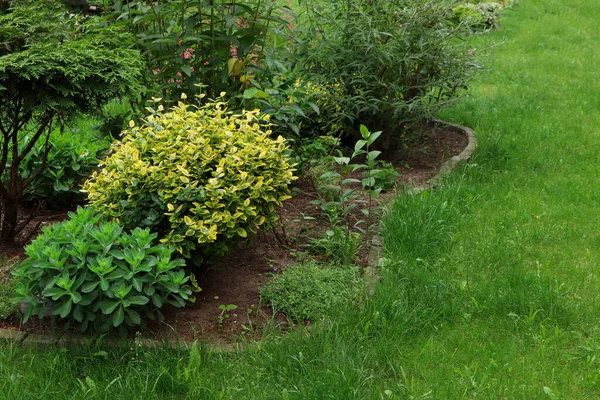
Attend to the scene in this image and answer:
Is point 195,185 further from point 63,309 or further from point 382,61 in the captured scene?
point 382,61

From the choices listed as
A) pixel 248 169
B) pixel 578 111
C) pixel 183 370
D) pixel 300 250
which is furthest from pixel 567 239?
pixel 578 111

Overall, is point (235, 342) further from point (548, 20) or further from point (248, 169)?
point (548, 20)

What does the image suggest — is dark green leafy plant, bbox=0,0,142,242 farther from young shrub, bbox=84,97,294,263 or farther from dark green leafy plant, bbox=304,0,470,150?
dark green leafy plant, bbox=304,0,470,150

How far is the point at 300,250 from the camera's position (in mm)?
4594

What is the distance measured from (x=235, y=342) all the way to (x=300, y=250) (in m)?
1.16

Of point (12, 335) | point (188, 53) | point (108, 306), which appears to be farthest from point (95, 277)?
point (188, 53)

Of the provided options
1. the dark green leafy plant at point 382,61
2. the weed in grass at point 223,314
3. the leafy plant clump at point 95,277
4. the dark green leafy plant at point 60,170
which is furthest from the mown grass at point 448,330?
the dark green leafy plant at point 60,170

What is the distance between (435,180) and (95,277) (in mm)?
3218

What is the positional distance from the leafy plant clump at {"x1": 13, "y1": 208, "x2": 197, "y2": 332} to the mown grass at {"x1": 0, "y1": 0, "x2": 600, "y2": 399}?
0.19m

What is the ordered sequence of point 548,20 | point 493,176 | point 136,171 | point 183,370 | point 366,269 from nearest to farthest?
point 183,370 → point 136,171 → point 366,269 → point 493,176 → point 548,20

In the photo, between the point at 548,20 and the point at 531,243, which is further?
the point at 548,20

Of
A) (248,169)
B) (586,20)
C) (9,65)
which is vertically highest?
(9,65)

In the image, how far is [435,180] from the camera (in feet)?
18.9

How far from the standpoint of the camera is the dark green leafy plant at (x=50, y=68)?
3.77 m
